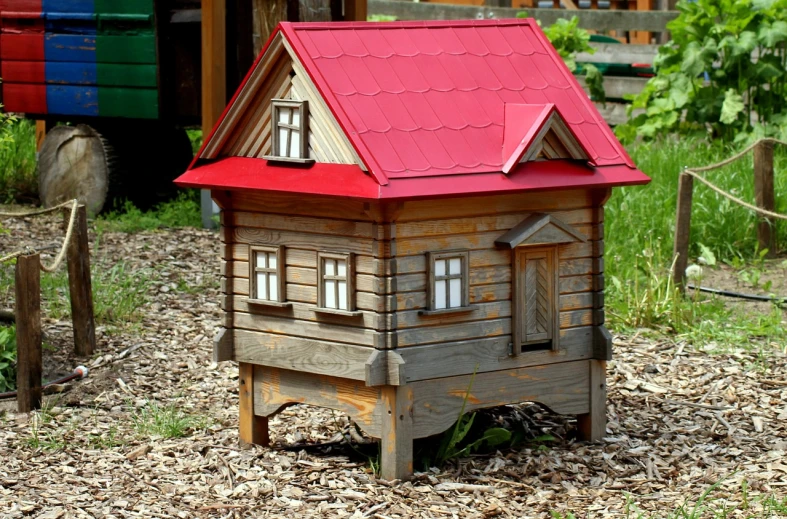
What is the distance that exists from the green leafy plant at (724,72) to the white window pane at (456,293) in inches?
263

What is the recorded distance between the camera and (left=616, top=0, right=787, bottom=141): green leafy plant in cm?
1099

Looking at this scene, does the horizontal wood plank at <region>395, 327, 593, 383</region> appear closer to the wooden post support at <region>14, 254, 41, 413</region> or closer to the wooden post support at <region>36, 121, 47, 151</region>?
the wooden post support at <region>14, 254, 41, 413</region>

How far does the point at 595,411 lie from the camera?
→ 5496 millimetres

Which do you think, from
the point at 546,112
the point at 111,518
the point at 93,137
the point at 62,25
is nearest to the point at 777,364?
the point at 546,112

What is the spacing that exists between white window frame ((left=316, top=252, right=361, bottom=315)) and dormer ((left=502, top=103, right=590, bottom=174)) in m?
0.71

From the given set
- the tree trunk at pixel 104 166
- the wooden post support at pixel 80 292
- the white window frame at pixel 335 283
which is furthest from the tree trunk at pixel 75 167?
the white window frame at pixel 335 283

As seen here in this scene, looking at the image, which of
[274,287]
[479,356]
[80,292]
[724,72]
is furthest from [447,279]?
[724,72]

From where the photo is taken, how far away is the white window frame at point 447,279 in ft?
15.8

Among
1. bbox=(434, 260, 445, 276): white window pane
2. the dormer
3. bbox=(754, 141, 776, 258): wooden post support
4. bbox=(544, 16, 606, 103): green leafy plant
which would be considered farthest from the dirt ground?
bbox=(544, 16, 606, 103): green leafy plant

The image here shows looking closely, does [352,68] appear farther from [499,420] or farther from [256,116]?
[499,420]

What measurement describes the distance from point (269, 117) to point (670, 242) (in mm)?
4474

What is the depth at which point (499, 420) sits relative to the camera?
18.8ft

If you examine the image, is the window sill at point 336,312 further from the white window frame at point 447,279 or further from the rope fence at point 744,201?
the rope fence at point 744,201

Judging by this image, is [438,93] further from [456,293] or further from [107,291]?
[107,291]
